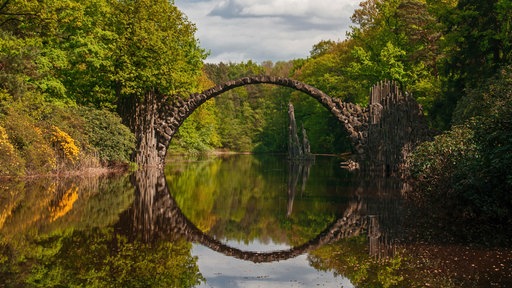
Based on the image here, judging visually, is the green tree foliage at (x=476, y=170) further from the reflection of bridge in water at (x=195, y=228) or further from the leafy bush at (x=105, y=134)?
the leafy bush at (x=105, y=134)

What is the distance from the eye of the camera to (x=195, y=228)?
12.6 m

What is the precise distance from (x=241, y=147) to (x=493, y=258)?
82.3 meters

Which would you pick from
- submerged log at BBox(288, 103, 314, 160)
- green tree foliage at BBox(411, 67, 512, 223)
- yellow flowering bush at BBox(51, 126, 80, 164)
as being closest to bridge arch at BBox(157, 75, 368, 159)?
yellow flowering bush at BBox(51, 126, 80, 164)

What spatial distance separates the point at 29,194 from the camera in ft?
55.2

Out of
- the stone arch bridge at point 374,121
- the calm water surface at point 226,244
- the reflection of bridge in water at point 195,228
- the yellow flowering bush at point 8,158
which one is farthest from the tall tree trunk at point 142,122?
the reflection of bridge in water at point 195,228

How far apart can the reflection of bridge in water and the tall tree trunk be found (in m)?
15.4

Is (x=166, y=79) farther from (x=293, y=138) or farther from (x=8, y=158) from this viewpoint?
(x=293, y=138)

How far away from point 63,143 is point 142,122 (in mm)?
9421

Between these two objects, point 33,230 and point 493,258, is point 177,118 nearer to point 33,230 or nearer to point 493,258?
point 33,230

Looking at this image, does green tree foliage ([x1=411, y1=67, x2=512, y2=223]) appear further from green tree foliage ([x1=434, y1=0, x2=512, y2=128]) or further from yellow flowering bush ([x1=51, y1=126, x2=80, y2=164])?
yellow flowering bush ([x1=51, y1=126, x2=80, y2=164])

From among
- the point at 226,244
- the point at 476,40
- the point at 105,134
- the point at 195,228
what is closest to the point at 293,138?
the point at 105,134

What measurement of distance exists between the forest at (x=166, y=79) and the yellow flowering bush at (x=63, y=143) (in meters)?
0.06

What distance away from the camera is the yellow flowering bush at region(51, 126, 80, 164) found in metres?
23.2

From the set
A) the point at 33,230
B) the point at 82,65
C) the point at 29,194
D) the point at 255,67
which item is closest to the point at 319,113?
the point at 82,65
